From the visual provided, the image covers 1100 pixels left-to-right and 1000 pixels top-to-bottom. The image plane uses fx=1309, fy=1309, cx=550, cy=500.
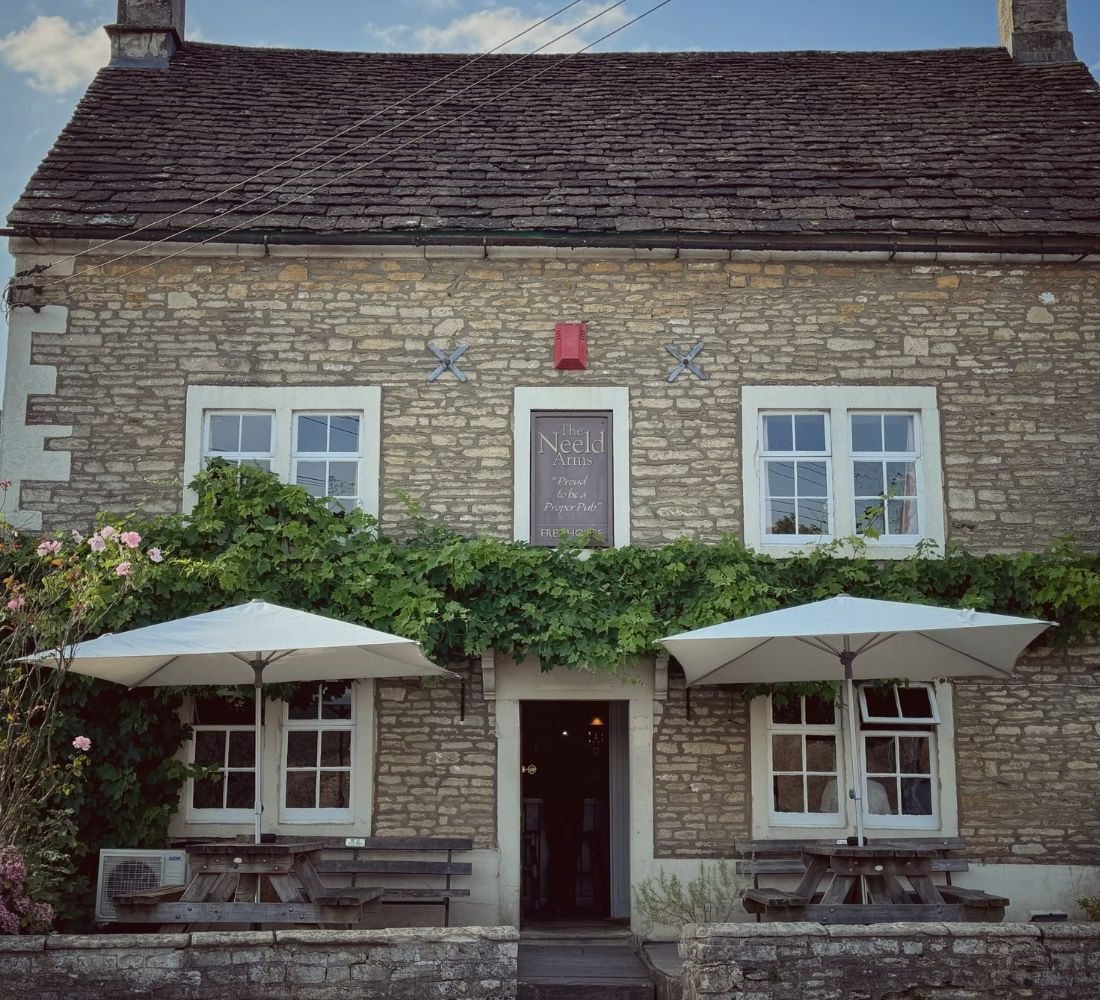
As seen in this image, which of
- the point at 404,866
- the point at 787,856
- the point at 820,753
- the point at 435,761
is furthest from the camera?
the point at 820,753

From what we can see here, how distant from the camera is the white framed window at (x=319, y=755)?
1007 centimetres

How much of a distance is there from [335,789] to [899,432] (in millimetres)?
5350

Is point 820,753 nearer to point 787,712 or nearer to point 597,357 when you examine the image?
point 787,712

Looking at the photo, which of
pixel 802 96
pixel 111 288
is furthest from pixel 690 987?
pixel 802 96

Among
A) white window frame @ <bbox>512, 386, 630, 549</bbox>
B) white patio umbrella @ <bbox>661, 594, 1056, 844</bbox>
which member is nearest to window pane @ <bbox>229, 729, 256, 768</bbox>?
white window frame @ <bbox>512, 386, 630, 549</bbox>

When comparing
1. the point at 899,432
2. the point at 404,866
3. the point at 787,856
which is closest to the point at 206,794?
the point at 404,866

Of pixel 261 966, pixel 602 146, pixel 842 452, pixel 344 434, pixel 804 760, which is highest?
pixel 602 146

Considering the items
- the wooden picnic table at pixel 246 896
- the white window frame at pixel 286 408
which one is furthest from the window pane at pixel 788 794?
the white window frame at pixel 286 408

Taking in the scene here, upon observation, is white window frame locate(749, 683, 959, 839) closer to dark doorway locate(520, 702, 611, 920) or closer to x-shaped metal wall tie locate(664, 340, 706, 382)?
dark doorway locate(520, 702, 611, 920)

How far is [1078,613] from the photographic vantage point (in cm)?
1008

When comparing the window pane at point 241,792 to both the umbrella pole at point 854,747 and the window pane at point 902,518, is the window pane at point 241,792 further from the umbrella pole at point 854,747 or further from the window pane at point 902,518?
the window pane at point 902,518

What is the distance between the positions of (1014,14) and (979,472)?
628cm

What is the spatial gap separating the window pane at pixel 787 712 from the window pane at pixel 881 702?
549 millimetres

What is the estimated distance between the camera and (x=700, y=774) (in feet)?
33.0
